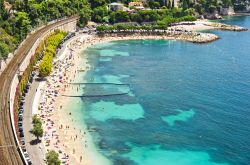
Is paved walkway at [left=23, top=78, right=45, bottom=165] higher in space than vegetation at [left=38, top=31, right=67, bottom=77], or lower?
lower

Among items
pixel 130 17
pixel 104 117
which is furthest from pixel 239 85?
pixel 130 17

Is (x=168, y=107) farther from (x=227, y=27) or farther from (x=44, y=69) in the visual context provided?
(x=227, y=27)

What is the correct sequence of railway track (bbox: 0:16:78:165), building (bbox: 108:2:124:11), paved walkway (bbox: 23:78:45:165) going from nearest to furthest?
railway track (bbox: 0:16:78:165)
paved walkway (bbox: 23:78:45:165)
building (bbox: 108:2:124:11)

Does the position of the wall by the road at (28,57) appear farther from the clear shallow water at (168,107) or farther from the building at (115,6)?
the building at (115,6)

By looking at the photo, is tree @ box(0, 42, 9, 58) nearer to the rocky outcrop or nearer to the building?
the building

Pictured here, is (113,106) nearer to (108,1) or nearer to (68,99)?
(68,99)

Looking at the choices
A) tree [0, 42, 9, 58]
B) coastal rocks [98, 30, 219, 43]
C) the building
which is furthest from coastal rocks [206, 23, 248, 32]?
tree [0, 42, 9, 58]
